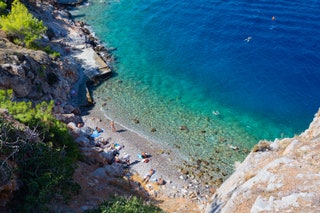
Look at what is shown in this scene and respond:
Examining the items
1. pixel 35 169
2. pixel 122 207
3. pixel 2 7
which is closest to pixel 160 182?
pixel 122 207

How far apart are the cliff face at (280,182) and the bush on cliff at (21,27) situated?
29.7 m

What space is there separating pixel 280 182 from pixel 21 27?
1338 inches

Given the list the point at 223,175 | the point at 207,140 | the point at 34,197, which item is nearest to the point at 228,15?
the point at 207,140

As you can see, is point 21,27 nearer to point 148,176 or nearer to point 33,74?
point 33,74

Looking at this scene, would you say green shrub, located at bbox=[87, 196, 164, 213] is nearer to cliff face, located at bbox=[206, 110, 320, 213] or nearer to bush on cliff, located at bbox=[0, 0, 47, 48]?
cliff face, located at bbox=[206, 110, 320, 213]

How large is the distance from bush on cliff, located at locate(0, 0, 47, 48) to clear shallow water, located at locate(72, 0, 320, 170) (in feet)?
33.8

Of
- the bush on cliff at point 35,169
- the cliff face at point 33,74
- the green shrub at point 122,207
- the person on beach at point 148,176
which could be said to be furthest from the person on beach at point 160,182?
the cliff face at point 33,74

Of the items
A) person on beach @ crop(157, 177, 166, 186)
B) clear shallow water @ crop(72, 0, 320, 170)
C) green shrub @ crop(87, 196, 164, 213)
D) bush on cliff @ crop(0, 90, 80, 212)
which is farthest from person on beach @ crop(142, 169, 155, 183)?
bush on cliff @ crop(0, 90, 80, 212)

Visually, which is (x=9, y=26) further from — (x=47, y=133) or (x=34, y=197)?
(x=34, y=197)

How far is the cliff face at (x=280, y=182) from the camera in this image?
1774 centimetres

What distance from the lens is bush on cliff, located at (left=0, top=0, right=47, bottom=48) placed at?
129ft

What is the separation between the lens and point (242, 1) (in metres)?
63.9

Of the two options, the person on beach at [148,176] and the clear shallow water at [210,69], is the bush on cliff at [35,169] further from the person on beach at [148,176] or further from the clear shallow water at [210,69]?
the clear shallow water at [210,69]

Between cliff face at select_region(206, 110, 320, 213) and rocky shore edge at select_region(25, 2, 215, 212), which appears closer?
cliff face at select_region(206, 110, 320, 213)
